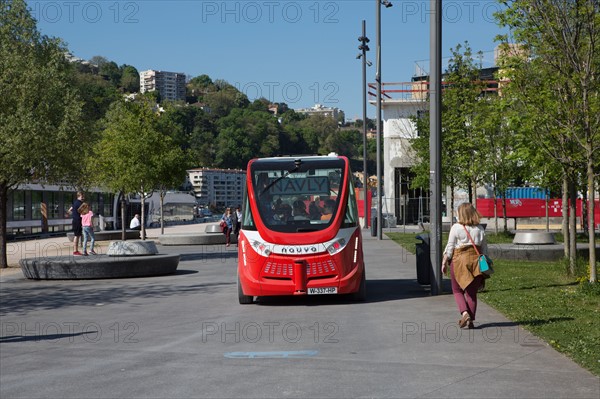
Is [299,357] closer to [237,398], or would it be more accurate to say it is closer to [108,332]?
[237,398]

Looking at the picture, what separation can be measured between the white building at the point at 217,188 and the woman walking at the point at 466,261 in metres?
150

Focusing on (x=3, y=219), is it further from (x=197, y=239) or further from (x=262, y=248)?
(x=197, y=239)

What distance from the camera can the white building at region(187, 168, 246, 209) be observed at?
16838 cm

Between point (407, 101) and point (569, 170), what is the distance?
155 ft

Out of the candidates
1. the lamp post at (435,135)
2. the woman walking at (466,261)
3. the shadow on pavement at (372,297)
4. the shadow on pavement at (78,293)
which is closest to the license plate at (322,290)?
the shadow on pavement at (372,297)

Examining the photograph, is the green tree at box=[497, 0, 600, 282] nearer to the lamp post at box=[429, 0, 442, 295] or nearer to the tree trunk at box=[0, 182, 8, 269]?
the lamp post at box=[429, 0, 442, 295]

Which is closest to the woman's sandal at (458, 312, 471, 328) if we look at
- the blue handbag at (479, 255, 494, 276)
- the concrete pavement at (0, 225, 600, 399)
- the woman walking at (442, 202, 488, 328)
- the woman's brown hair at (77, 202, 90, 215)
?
the woman walking at (442, 202, 488, 328)

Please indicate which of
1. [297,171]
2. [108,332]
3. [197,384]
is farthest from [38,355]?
[297,171]

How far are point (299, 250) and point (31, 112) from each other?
13176 mm

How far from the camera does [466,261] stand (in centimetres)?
1073

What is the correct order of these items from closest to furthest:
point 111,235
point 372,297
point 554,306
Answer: point 554,306, point 372,297, point 111,235

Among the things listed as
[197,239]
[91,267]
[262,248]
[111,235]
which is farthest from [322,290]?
[111,235]

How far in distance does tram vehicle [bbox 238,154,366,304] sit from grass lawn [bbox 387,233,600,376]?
2.40 m

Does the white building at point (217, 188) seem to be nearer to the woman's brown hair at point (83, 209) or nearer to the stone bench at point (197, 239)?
the stone bench at point (197, 239)
